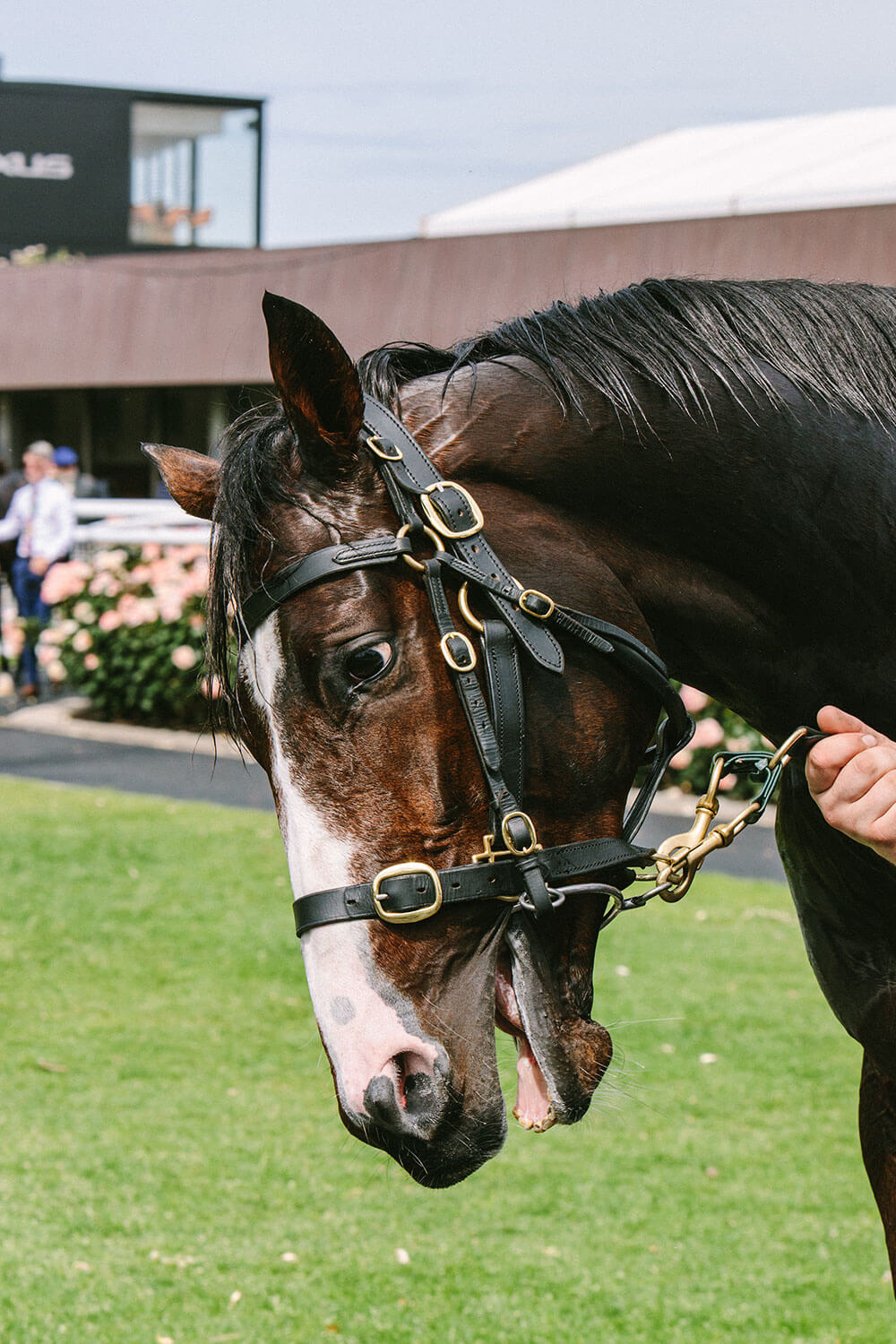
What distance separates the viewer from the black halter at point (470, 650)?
1704 millimetres

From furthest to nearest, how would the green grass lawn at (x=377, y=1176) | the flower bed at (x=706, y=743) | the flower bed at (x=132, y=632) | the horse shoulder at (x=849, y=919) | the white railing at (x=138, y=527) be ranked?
the white railing at (x=138, y=527), the flower bed at (x=132, y=632), the flower bed at (x=706, y=743), the green grass lawn at (x=377, y=1176), the horse shoulder at (x=849, y=919)

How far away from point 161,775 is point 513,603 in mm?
8323

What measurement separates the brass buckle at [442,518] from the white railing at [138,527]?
957 centimetres

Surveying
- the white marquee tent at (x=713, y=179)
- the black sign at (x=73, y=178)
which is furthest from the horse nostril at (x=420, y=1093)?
the black sign at (x=73, y=178)

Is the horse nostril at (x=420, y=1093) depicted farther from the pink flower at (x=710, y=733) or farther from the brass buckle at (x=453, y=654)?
the pink flower at (x=710, y=733)

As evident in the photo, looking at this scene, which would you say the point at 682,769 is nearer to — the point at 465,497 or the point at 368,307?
the point at 465,497

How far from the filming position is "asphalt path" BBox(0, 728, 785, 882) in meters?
7.98

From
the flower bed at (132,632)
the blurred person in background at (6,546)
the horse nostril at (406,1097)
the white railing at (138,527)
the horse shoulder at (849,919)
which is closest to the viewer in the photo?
the horse nostril at (406,1097)

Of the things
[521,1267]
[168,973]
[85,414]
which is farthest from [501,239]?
[521,1267]

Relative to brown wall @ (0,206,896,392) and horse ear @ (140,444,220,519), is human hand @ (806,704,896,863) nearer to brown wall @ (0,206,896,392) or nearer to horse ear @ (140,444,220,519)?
horse ear @ (140,444,220,519)

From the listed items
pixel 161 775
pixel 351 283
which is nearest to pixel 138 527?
pixel 161 775

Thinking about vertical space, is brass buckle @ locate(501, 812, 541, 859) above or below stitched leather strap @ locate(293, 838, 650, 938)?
above

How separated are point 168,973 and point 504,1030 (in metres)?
4.43

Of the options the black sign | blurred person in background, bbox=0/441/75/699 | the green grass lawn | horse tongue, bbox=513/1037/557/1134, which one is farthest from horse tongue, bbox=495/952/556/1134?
the black sign
